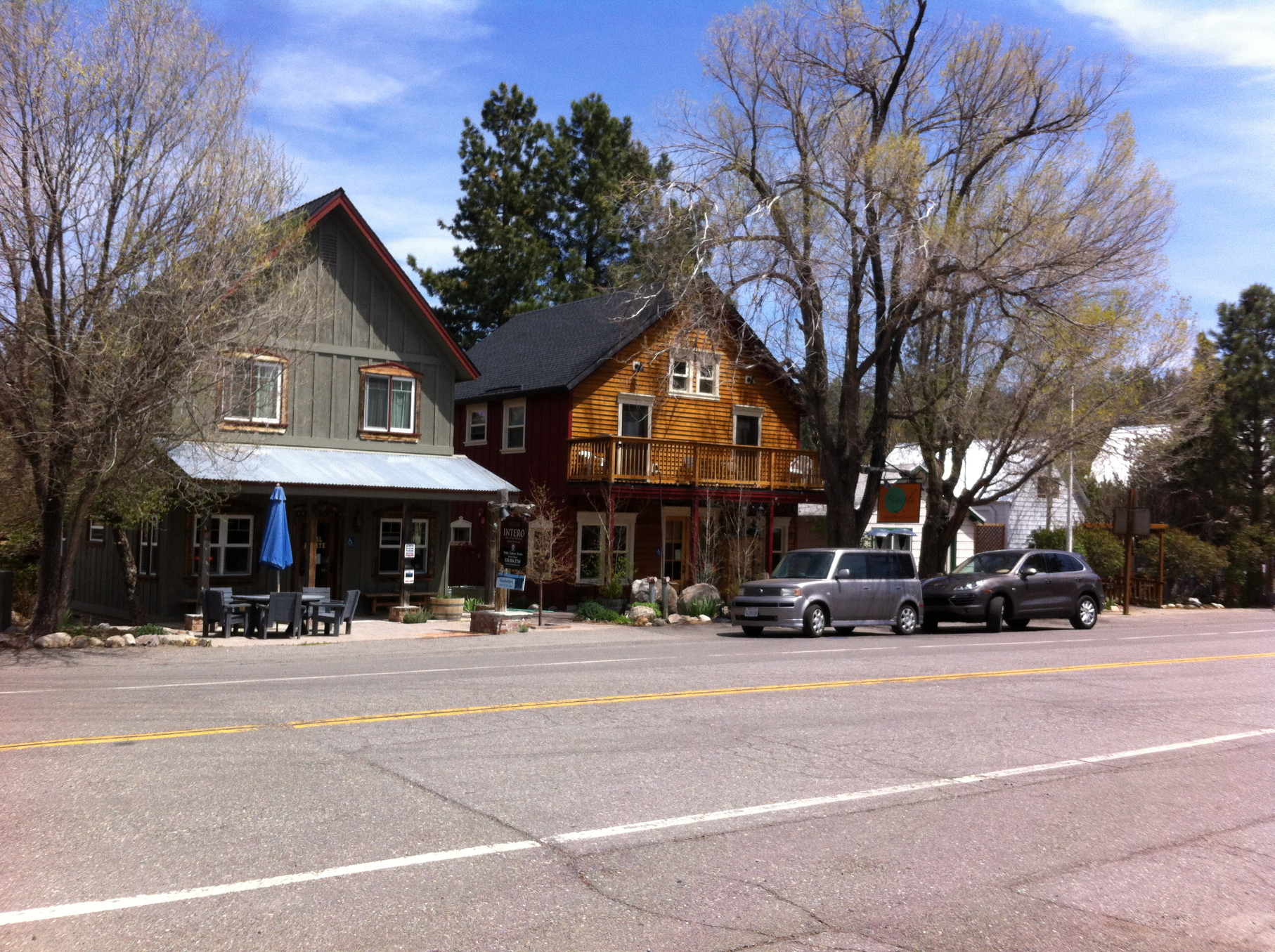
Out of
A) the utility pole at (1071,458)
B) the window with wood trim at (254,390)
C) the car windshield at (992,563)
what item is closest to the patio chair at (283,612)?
the window with wood trim at (254,390)

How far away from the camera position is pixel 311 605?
73.2 ft

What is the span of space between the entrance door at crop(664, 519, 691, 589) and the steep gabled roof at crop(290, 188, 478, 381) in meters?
7.55

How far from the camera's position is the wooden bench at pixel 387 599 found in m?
27.8

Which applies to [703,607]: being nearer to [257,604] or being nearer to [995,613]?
[995,613]

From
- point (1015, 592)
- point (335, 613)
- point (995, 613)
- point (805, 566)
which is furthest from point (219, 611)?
point (1015, 592)

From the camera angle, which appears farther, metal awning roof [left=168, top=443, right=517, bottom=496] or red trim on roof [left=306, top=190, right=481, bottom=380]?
red trim on roof [left=306, top=190, right=481, bottom=380]

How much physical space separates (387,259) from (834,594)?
13.2 metres

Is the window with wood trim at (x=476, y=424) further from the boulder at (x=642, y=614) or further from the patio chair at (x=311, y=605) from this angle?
the patio chair at (x=311, y=605)

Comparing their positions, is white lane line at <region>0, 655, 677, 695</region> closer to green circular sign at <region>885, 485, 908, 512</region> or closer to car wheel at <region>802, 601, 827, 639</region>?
car wheel at <region>802, 601, 827, 639</region>

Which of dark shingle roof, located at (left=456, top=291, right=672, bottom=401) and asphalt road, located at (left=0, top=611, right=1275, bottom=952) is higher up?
dark shingle roof, located at (left=456, top=291, right=672, bottom=401)

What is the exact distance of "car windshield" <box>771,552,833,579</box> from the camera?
76.0 feet

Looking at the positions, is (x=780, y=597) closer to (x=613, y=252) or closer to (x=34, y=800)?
(x=34, y=800)

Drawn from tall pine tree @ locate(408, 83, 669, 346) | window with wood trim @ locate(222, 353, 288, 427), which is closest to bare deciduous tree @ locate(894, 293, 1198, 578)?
window with wood trim @ locate(222, 353, 288, 427)

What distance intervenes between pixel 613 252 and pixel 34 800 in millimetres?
51019
